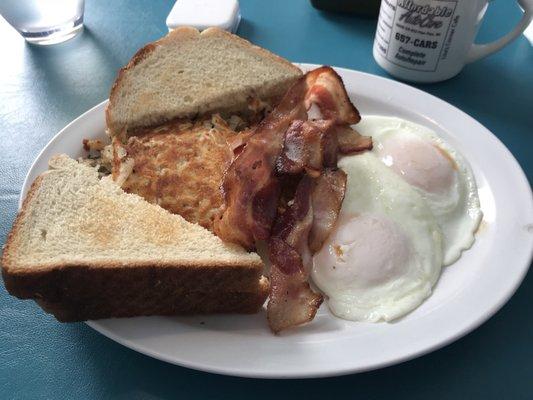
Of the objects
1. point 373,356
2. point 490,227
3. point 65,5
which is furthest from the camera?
point 65,5

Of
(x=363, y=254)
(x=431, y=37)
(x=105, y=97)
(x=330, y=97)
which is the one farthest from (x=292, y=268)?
(x=105, y=97)

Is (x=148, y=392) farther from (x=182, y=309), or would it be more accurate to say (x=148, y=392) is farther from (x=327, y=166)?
(x=327, y=166)

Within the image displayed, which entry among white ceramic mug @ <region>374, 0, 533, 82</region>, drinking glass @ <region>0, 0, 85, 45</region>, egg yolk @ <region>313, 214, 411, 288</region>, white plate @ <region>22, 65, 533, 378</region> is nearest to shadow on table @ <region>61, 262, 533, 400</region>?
white plate @ <region>22, 65, 533, 378</region>

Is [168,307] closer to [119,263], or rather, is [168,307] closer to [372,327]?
[119,263]

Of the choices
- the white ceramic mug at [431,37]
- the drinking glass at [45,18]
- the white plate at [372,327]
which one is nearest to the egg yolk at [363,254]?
the white plate at [372,327]

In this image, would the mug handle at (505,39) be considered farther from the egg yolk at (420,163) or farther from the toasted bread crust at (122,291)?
the toasted bread crust at (122,291)

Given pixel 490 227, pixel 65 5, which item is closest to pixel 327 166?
pixel 490 227

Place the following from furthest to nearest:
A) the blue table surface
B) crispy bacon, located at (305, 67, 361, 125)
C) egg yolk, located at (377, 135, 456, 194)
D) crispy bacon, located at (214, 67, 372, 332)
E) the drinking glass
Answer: the drinking glass, crispy bacon, located at (305, 67, 361, 125), egg yolk, located at (377, 135, 456, 194), crispy bacon, located at (214, 67, 372, 332), the blue table surface

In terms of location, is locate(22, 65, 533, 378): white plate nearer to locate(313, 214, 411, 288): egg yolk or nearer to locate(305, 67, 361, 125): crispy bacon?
locate(313, 214, 411, 288): egg yolk
